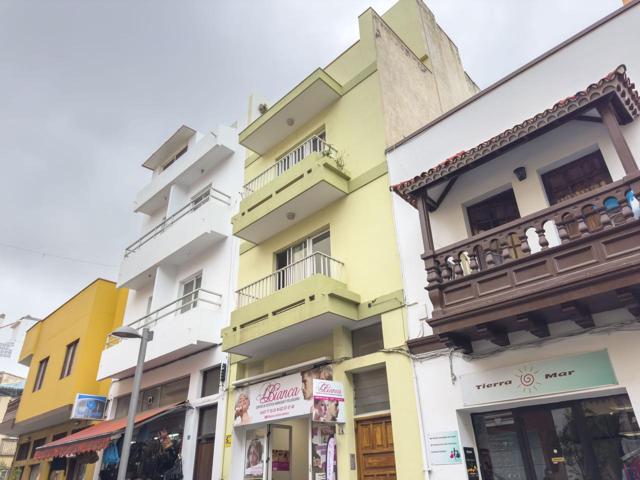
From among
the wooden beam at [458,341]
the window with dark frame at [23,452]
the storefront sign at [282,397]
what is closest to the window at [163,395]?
the storefront sign at [282,397]

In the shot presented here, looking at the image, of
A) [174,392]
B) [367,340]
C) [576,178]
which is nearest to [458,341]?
[367,340]

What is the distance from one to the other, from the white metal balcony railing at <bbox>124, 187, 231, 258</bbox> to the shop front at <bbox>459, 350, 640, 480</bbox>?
11.2 metres

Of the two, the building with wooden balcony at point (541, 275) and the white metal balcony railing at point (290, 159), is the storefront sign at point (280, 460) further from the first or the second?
the white metal balcony railing at point (290, 159)

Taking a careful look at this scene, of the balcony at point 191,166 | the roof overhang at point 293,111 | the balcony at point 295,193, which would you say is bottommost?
the balcony at point 295,193

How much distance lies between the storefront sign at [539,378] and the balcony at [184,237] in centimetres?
1023

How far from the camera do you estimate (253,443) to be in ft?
39.6

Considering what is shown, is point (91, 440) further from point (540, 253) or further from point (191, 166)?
point (540, 253)

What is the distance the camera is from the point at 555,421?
747 cm

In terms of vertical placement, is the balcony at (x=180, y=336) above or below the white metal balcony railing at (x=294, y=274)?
below

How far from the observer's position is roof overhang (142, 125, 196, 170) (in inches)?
819

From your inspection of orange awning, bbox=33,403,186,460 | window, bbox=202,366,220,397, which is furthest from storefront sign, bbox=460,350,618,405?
orange awning, bbox=33,403,186,460

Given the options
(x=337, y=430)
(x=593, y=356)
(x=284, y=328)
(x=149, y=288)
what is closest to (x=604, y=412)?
(x=593, y=356)

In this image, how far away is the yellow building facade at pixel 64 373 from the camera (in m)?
18.4

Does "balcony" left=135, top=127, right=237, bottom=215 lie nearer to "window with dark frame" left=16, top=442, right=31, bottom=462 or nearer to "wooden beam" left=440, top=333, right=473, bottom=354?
"wooden beam" left=440, top=333, right=473, bottom=354
